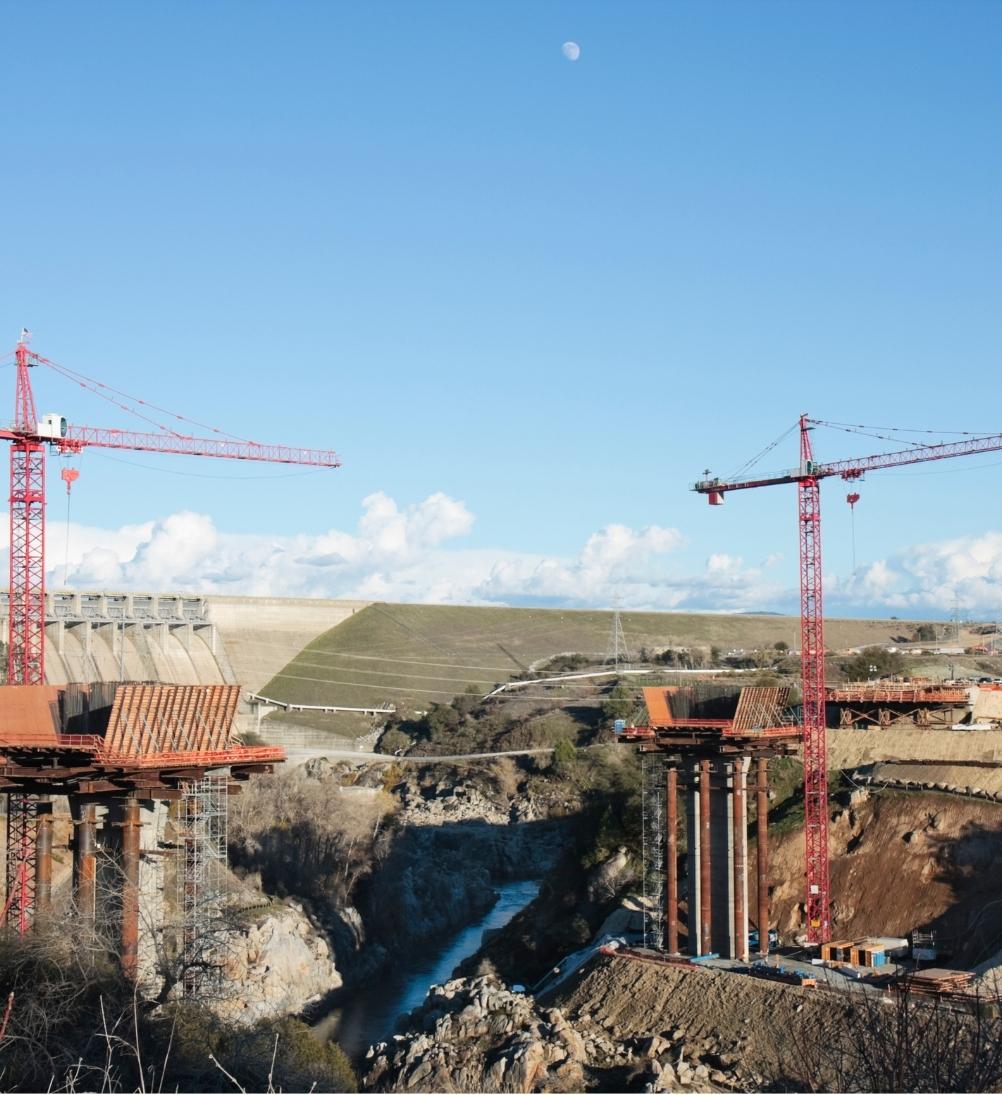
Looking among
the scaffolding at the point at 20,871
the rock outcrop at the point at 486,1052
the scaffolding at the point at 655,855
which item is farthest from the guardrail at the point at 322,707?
the rock outcrop at the point at 486,1052

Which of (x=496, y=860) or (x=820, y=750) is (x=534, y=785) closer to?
(x=496, y=860)


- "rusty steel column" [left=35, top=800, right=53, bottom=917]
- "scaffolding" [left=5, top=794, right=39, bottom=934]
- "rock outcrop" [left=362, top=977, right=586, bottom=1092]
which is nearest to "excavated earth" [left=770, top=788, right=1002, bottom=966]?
"rock outcrop" [left=362, top=977, right=586, bottom=1092]

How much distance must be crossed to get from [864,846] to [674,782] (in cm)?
828

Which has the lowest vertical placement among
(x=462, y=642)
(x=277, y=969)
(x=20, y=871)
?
(x=277, y=969)

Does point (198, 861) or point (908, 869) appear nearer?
point (198, 861)

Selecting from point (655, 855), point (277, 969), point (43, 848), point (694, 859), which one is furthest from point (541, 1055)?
point (277, 969)

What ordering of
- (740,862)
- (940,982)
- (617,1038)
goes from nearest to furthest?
(940,982), (617,1038), (740,862)

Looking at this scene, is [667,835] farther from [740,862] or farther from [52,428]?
[52,428]

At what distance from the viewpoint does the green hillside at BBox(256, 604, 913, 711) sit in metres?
132

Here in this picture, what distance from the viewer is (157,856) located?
45000mm

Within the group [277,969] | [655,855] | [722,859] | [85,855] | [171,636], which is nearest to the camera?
[85,855]

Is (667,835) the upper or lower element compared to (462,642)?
lower

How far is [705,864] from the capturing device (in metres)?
50.3

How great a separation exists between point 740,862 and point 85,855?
22.3m
